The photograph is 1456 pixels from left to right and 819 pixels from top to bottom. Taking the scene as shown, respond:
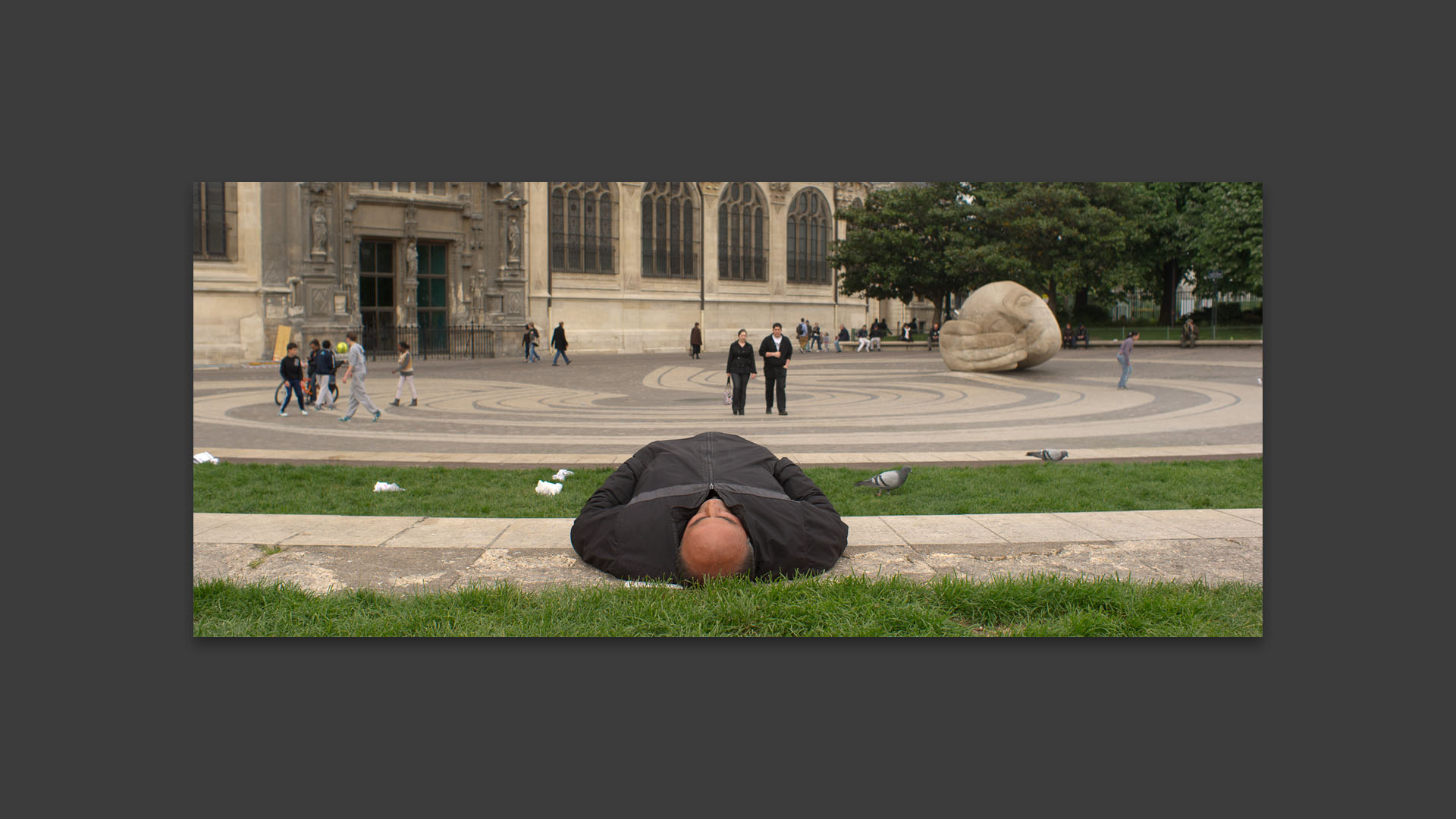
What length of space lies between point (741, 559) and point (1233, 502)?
494cm

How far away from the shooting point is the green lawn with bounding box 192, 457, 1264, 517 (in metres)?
7.92

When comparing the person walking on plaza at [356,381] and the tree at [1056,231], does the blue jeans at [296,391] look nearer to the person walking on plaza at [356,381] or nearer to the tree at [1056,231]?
the person walking on plaza at [356,381]

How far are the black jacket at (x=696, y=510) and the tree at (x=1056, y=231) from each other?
33.4 m

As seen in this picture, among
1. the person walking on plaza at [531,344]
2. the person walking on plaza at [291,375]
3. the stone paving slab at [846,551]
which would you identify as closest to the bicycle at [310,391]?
the person walking on plaza at [291,375]

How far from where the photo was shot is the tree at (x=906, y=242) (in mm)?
42250

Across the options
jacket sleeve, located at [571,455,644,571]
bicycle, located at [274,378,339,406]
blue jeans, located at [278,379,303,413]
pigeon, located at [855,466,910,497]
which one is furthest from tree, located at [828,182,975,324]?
jacket sleeve, located at [571,455,644,571]

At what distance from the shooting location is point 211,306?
32375mm

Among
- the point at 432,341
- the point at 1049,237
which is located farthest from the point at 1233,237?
the point at 432,341

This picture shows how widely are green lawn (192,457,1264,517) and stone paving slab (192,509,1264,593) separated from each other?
0.57 m

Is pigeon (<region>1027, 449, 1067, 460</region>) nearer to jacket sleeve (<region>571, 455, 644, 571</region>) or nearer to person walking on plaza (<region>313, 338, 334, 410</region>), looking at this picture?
jacket sleeve (<region>571, 455, 644, 571</region>)

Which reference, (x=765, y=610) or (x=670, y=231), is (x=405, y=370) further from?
(x=670, y=231)

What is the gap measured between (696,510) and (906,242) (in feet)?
130

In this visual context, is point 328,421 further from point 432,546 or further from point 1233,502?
point 1233,502

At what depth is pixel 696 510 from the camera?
521 centimetres
